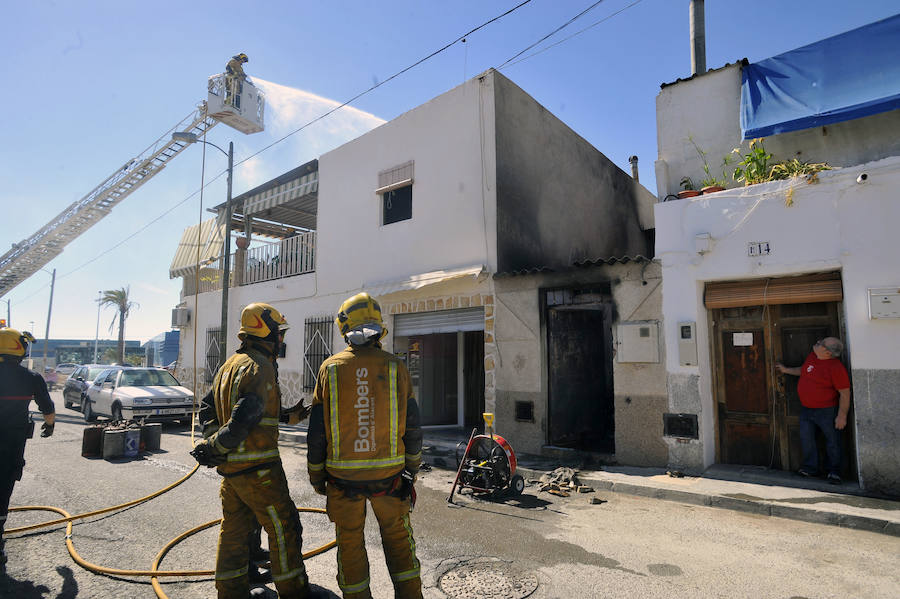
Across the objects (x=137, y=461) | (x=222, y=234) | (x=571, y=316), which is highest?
(x=222, y=234)

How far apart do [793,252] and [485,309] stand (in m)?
4.72

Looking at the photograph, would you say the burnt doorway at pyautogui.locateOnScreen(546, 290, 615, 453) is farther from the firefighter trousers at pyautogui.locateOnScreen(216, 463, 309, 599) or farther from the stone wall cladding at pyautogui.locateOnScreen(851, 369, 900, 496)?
the firefighter trousers at pyautogui.locateOnScreen(216, 463, 309, 599)

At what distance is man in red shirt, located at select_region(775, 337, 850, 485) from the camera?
5957mm

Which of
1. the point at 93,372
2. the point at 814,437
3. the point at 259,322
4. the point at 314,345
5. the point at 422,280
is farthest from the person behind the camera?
the point at 93,372

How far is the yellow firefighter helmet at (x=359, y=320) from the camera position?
3076mm

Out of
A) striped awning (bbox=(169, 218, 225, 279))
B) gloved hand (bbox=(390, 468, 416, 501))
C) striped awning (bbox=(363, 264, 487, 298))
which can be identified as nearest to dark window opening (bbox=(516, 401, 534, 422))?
striped awning (bbox=(363, 264, 487, 298))

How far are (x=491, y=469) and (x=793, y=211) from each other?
4999mm

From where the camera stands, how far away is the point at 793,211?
251 inches

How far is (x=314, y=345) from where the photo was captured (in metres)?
12.5

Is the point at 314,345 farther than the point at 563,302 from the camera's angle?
Yes

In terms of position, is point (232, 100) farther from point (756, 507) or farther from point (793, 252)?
point (756, 507)

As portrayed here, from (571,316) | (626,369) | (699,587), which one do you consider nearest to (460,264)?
(571,316)

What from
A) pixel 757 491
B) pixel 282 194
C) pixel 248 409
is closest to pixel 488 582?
pixel 248 409

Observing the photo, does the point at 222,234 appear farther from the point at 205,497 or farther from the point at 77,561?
the point at 77,561
